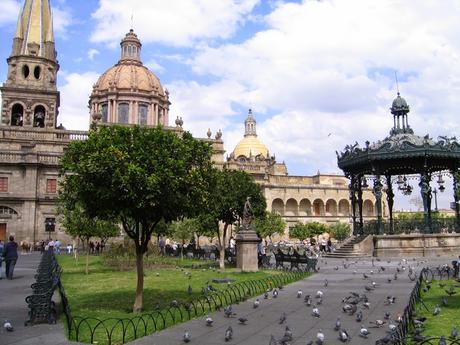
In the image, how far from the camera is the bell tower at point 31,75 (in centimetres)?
4938

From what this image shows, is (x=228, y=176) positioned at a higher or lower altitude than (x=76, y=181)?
higher

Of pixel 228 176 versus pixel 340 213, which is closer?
pixel 228 176

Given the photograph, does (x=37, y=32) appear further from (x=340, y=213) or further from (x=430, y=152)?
(x=340, y=213)

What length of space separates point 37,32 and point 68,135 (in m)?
12.4

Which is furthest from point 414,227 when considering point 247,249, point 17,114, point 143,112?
point 17,114

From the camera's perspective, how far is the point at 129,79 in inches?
2344

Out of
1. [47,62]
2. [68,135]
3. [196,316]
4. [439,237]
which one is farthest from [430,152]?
[47,62]

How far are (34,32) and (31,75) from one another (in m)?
4.66

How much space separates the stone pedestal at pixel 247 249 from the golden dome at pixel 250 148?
66.6 m

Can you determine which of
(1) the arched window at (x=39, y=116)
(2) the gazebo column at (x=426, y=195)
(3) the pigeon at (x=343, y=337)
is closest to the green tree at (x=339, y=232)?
(2) the gazebo column at (x=426, y=195)

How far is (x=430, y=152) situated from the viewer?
23828mm

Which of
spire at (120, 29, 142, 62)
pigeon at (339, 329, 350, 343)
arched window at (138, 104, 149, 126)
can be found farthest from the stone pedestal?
spire at (120, 29, 142, 62)

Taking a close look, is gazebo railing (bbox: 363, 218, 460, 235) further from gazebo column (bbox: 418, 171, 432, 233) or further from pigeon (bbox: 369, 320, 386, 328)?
pigeon (bbox: 369, 320, 386, 328)

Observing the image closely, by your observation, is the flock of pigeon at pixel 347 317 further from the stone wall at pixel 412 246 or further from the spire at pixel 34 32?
the spire at pixel 34 32
